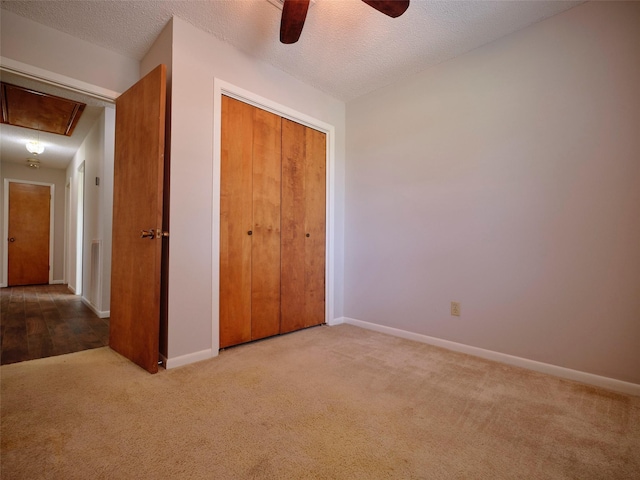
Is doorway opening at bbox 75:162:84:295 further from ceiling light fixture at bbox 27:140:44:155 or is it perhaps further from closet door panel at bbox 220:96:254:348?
closet door panel at bbox 220:96:254:348

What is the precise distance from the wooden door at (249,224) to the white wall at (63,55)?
0.92 m

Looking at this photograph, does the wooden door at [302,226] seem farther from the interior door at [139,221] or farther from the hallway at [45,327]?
the hallway at [45,327]

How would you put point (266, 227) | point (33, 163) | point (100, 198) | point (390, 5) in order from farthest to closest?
point (33, 163)
point (100, 198)
point (266, 227)
point (390, 5)

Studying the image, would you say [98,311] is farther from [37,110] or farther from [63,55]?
[63,55]

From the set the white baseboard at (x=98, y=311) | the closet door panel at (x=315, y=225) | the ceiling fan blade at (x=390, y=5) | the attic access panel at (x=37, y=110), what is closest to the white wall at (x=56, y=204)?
the attic access panel at (x=37, y=110)

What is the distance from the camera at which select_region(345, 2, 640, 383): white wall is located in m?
Answer: 1.80

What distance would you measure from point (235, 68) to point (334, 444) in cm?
261

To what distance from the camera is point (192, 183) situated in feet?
7.09

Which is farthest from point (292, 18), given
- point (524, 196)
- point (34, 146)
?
point (34, 146)

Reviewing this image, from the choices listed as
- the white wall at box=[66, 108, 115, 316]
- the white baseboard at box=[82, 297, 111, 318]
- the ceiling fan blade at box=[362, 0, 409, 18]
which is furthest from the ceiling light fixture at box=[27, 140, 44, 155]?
the ceiling fan blade at box=[362, 0, 409, 18]

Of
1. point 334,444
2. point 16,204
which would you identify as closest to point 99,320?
point 334,444

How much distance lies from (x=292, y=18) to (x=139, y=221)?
1.61 metres

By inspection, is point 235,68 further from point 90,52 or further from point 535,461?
point 535,461

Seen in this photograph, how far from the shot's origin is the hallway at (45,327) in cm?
236
